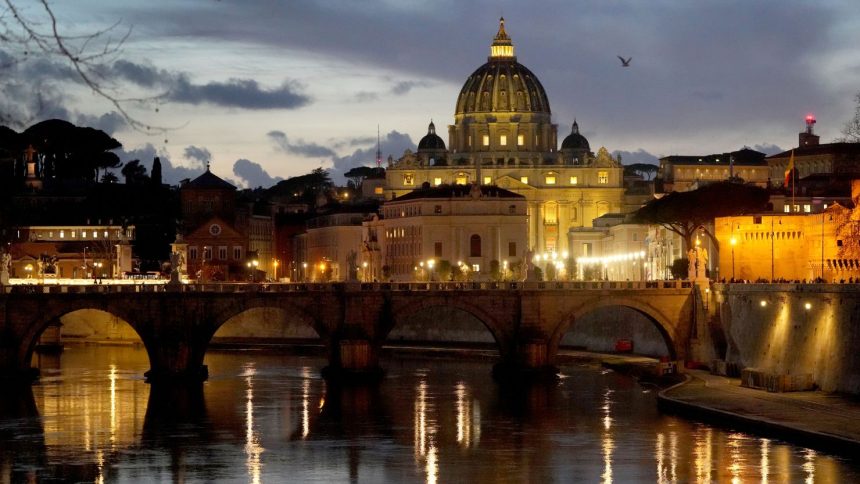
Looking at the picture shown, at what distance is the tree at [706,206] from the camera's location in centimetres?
12431

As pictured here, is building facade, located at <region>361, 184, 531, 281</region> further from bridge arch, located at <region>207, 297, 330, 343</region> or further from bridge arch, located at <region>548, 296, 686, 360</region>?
bridge arch, located at <region>548, 296, 686, 360</region>

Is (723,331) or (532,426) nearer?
(532,426)

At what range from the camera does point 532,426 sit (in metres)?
73.3

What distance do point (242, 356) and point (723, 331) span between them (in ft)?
107

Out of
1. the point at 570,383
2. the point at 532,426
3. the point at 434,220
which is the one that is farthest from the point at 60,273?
the point at 532,426

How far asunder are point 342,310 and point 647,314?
621 inches

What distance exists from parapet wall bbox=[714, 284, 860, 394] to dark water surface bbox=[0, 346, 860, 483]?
5538 mm

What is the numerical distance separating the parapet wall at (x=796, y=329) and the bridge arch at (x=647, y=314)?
122 inches

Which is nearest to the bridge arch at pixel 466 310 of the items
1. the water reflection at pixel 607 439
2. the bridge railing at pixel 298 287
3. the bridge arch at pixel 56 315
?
the bridge railing at pixel 298 287

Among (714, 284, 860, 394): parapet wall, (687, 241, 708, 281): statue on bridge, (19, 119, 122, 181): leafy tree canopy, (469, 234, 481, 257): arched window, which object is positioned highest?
(19, 119, 122, 181): leafy tree canopy

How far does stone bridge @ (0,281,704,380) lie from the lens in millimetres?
92875

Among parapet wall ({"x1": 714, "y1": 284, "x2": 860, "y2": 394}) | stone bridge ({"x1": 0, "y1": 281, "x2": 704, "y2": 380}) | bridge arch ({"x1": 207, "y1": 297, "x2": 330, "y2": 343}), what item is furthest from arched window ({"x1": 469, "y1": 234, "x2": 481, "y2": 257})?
parapet wall ({"x1": 714, "y1": 284, "x2": 860, "y2": 394})

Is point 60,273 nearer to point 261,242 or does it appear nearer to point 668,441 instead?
point 261,242

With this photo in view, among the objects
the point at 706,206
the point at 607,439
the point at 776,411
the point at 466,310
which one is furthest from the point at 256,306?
the point at 706,206
